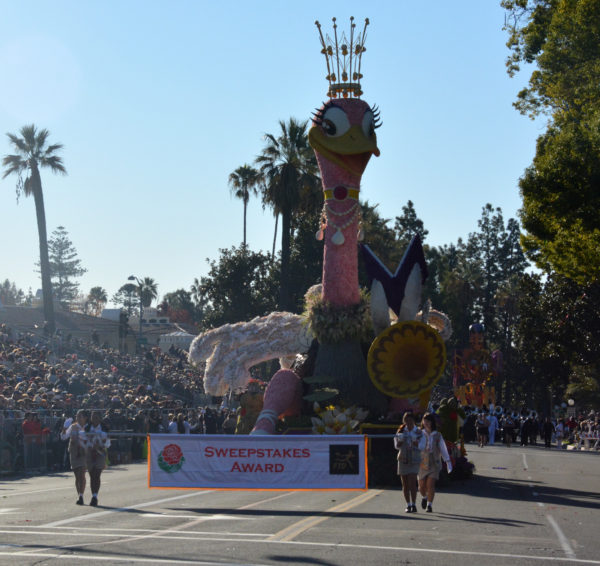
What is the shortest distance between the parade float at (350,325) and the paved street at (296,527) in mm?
3148

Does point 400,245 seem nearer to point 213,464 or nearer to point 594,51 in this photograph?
point 594,51

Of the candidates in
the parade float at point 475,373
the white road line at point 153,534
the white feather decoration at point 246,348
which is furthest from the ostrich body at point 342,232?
the parade float at point 475,373

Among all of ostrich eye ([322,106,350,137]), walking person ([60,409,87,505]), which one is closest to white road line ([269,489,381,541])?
walking person ([60,409,87,505])

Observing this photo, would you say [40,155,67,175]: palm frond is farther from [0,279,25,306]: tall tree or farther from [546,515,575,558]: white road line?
[0,279,25,306]: tall tree

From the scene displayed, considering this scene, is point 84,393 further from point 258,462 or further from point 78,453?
point 258,462

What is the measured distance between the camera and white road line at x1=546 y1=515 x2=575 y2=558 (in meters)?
11.0

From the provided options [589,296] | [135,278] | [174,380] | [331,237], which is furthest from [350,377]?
[135,278]

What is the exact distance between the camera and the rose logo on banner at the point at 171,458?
16625 millimetres

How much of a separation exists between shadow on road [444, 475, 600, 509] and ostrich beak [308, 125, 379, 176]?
8.65m

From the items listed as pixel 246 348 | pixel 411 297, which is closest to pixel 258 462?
pixel 411 297

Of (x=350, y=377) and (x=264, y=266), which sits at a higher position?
(x=264, y=266)

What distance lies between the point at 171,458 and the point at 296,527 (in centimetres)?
422

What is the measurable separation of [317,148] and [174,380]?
2457 cm

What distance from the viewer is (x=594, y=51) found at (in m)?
23.5
